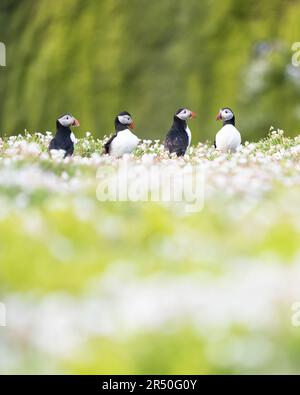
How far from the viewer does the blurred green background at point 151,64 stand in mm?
23141

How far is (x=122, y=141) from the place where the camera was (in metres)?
15.2

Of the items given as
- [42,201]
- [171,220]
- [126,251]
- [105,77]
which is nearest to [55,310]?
[126,251]

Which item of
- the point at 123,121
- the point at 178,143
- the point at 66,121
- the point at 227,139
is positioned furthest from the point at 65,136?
the point at 227,139

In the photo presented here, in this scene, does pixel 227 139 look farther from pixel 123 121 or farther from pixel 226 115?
pixel 123 121

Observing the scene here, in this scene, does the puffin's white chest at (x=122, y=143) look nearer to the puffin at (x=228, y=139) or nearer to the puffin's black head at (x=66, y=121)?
the puffin's black head at (x=66, y=121)

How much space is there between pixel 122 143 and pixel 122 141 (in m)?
0.04

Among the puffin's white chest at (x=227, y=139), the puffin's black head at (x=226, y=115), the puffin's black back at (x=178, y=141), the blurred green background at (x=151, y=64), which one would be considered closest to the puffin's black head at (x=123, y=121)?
the puffin's black back at (x=178, y=141)

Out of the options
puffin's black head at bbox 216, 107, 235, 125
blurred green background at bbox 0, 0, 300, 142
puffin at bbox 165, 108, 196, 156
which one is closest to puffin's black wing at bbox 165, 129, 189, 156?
puffin at bbox 165, 108, 196, 156

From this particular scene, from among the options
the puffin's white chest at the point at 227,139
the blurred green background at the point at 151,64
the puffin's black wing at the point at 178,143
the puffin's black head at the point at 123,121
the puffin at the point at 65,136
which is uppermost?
the blurred green background at the point at 151,64

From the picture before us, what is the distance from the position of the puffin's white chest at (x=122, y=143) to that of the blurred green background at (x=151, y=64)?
27.2ft

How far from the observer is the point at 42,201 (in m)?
8.75
